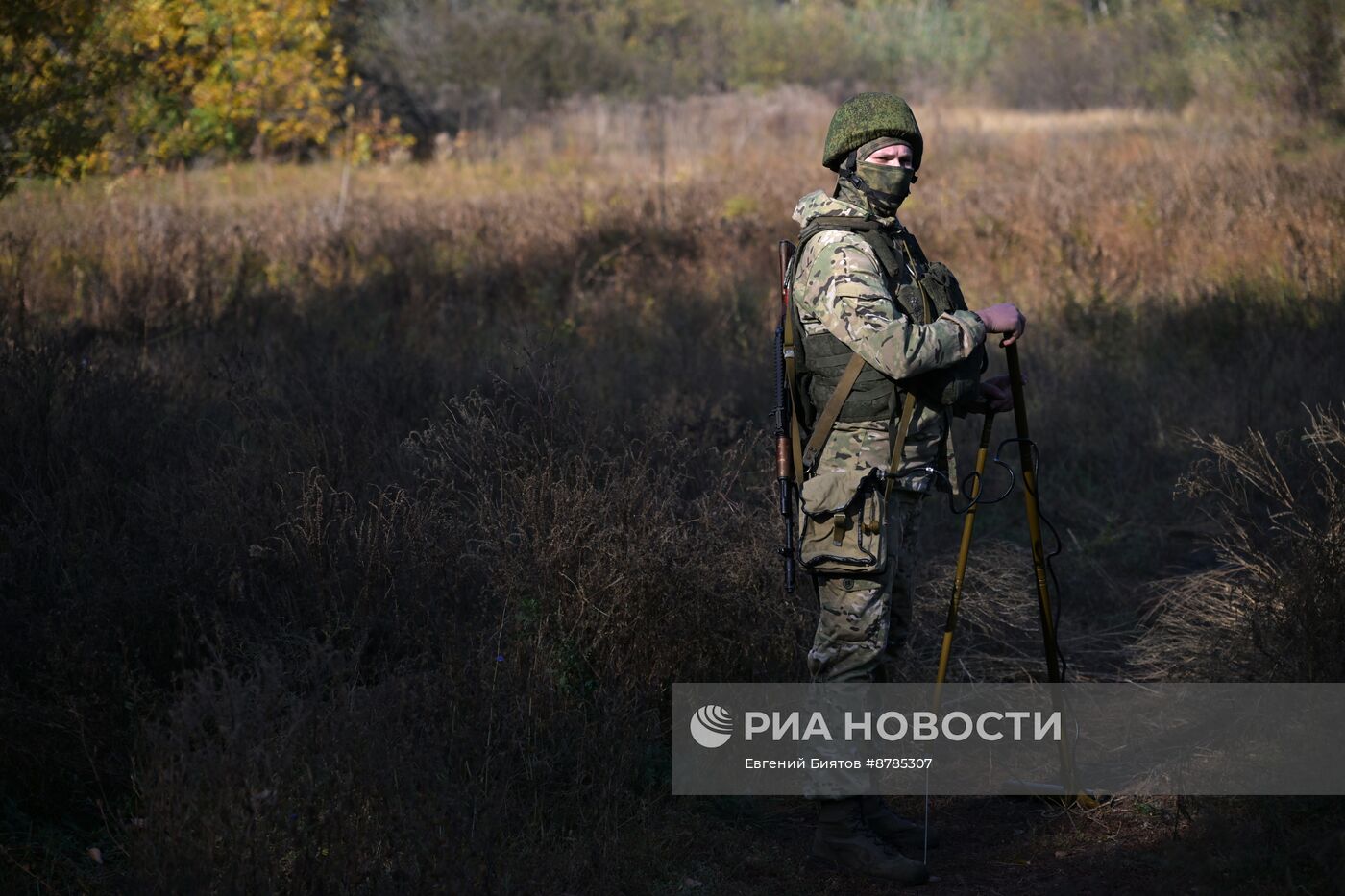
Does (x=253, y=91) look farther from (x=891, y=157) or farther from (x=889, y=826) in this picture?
(x=889, y=826)

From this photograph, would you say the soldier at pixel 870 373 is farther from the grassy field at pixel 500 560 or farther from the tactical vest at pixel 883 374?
the grassy field at pixel 500 560

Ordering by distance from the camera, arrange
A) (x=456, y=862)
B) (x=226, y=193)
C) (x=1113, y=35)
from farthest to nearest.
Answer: (x=1113, y=35) < (x=226, y=193) < (x=456, y=862)

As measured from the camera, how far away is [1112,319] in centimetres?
950

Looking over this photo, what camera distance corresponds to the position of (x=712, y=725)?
4.46 m

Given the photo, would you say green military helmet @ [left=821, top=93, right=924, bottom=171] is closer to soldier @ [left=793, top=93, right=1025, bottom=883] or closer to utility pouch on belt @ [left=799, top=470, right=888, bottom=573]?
soldier @ [left=793, top=93, right=1025, bottom=883]

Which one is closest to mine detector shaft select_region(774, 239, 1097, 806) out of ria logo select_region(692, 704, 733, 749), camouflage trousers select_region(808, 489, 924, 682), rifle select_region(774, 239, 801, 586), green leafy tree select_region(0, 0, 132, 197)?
rifle select_region(774, 239, 801, 586)

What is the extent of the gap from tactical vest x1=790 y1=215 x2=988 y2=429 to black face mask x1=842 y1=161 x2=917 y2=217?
0.24 feet

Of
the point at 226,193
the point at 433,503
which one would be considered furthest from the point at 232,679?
the point at 226,193

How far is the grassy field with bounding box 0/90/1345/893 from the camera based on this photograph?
3.41 m

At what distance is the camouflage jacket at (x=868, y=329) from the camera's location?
352cm

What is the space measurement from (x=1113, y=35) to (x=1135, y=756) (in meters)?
25.1

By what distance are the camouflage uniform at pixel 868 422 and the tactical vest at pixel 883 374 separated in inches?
1.1

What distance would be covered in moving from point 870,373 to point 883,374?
0.04 meters

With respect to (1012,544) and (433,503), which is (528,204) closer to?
(1012,544)
